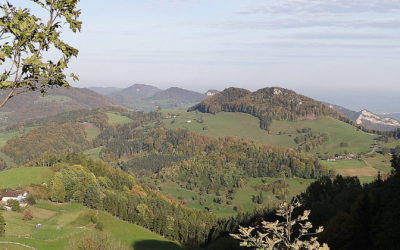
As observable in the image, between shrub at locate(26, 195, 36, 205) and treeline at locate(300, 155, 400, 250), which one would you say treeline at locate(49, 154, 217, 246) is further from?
treeline at locate(300, 155, 400, 250)

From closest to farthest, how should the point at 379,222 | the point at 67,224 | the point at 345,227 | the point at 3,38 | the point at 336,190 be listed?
1. the point at 3,38
2. the point at 379,222
3. the point at 345,227
4. the point at 67,224
5. the point at 336,190

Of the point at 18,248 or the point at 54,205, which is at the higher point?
the point at 18,248

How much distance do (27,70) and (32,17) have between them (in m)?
1.93

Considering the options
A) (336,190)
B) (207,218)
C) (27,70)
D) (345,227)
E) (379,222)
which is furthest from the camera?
(207,218)

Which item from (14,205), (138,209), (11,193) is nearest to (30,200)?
(11,193)

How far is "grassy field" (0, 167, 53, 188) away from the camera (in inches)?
6644

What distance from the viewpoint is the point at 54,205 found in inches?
5827

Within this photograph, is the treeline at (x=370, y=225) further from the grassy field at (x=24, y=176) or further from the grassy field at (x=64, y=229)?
the grassy field at (x=24, y=176)

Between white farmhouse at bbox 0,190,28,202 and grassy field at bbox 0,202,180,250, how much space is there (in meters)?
7.78

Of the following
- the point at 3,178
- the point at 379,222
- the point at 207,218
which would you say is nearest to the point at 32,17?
the point at 379,222

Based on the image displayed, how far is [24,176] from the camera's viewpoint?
177000 millimetres

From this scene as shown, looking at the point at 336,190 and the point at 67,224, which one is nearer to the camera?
the point at 67,224

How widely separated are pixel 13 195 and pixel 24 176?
37.9m

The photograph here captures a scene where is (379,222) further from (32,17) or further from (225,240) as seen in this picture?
(32,17)
